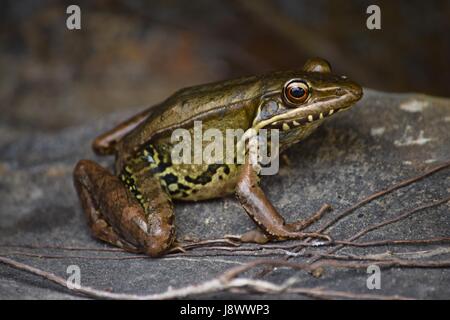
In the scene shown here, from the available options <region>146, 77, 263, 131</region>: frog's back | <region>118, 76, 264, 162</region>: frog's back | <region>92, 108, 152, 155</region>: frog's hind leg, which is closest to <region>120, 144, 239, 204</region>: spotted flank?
<region>118, 76, 264, 162</region>: frog's back

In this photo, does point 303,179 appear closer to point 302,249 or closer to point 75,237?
point 302,249

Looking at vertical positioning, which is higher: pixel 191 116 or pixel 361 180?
pixel 191 116

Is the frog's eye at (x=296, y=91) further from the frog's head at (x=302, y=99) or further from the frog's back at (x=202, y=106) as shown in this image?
the frog's back at (x=202, y=106)

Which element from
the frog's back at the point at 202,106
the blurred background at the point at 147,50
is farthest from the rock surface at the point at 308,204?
the blurred background at the point at 147,50

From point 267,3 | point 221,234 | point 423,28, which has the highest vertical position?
point 267,3

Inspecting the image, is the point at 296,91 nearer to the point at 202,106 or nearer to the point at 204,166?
the point at 202,106

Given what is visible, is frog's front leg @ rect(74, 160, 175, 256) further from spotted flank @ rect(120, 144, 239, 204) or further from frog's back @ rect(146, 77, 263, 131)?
frog's back @ rect(146, 77, 263, 131)

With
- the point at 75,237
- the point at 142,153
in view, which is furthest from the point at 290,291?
the point at 75,237
